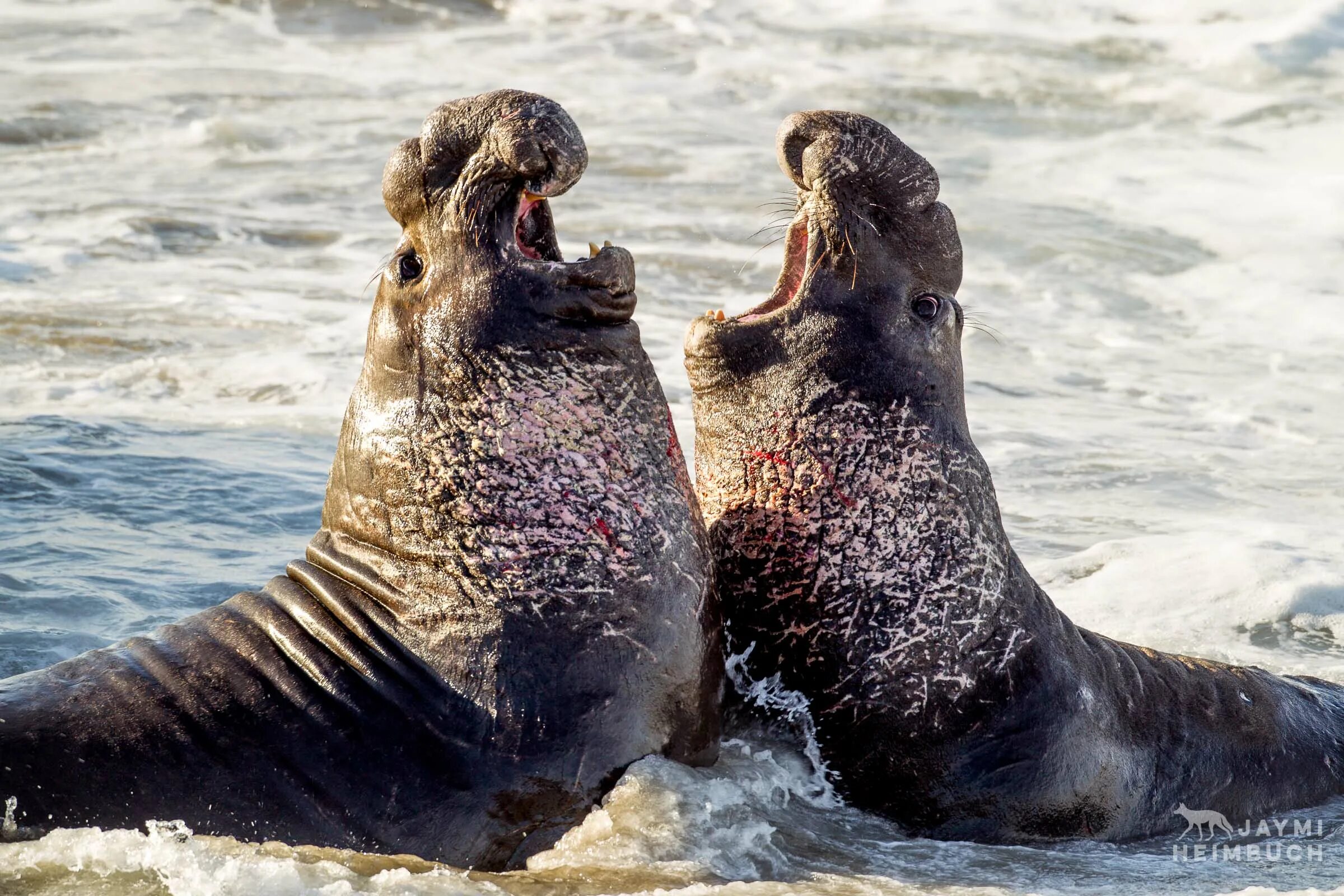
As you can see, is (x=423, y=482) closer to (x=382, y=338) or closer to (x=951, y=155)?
(x=382, y=338)

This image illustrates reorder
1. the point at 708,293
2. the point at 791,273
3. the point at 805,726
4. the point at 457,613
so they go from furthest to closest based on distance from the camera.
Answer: the point at 708,293 → the point at 791,273 → the point at 805,726 → the point at 457,613

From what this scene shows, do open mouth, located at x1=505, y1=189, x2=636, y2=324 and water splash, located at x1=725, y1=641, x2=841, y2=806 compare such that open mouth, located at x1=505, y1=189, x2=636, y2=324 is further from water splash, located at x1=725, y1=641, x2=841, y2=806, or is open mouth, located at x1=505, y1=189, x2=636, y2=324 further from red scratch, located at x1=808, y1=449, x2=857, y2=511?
water splash, located at x1=725, y1=641, x2=841, y2=806

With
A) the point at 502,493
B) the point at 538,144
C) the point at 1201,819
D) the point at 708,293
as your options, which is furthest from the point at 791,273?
the point at 708,293

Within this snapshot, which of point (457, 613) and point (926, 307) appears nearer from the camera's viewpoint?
point (457, 613)

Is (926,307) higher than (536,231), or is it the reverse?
(536,231)

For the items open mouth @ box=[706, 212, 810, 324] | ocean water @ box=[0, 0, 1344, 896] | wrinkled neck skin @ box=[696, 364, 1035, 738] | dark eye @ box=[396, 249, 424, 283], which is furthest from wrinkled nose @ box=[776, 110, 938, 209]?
ocean water @ box=[0, 0, 1344, 896]

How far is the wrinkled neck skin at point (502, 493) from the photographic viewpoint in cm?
481

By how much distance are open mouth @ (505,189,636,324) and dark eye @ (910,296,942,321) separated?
42.6 inches

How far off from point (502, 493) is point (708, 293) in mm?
Answer: 8952

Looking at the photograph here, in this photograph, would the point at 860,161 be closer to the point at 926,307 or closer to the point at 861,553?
the point at 926,307

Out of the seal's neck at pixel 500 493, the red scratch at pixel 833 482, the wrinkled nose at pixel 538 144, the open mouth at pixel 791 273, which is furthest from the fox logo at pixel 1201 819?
the wrinkled nose at pixel 538 144

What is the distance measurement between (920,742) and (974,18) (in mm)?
21345

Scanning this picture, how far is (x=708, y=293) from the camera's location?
1373cm

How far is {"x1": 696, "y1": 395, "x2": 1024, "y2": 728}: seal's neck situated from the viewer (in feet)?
17.7
